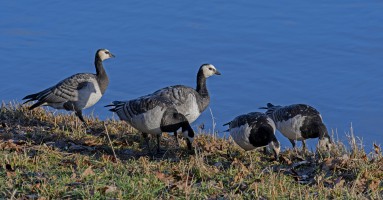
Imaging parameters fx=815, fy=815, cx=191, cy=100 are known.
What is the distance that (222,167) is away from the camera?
982 centimetres

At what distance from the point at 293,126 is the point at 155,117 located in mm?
2217

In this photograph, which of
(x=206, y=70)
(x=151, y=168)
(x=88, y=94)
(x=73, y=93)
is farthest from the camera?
(x=88, y=94)

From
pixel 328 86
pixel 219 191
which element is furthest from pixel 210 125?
pixel 219 191

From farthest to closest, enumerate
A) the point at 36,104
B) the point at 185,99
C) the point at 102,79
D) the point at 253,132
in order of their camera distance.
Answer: the point at 102,79, the point at 36,104, the point at 185,99, the point at 253,132

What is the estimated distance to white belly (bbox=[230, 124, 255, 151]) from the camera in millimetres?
11195

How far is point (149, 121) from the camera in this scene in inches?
449

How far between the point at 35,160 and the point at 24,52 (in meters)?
9.49

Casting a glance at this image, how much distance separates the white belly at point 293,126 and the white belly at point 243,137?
1.19 m

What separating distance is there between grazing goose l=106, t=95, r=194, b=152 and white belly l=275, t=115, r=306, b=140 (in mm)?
1738

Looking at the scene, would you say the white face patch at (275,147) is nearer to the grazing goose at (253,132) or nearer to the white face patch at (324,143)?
the grazing goose at (253,132)

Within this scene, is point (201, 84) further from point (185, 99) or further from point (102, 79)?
point (102, 79)

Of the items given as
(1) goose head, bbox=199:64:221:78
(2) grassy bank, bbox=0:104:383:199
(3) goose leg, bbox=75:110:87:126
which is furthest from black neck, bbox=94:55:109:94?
(1) goose head, bbox=199:64:221:78

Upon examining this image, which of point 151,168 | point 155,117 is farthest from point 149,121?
point 151,168

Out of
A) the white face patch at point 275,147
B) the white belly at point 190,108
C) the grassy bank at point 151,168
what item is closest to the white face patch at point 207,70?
the white belly at point 190,108
